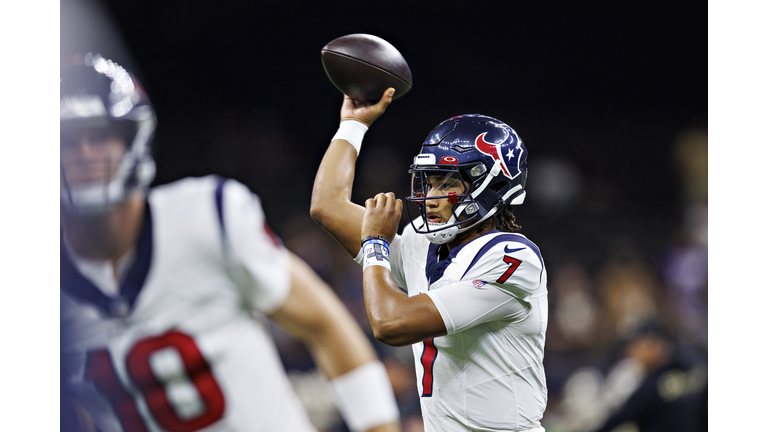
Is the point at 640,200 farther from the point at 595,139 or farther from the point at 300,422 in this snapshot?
the point at 300,422

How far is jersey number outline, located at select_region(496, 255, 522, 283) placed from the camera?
1.62 meters

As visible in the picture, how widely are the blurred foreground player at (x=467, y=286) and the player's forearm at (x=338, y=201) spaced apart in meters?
0.10

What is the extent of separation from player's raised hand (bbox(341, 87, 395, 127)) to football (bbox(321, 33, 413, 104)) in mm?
18

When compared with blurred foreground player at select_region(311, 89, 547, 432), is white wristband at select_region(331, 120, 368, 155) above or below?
above

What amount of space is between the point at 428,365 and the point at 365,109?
91 cm

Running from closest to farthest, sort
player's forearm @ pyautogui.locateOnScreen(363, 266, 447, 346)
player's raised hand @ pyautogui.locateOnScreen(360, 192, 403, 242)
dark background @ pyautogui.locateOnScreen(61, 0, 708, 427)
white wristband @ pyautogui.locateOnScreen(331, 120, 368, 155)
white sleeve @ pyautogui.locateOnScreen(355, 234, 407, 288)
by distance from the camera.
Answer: player's forearm @ pyautogui.locateOnScreen(363, 266, 447, 346), player's raised hand @ pyautogui.locateOnScreen(360, 192, 403, 242), white sleeve @ pyautogui.locateOnScreen(355, 234, 407, 288), white wristband @ pyautogui.locateOnScreen(331, 120, 368, 155), dark background @ pyautogui.locateOnScreen(61, 0, 708, 427)

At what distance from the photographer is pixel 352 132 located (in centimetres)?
214

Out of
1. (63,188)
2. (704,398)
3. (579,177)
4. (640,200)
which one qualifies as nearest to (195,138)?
(63,188)

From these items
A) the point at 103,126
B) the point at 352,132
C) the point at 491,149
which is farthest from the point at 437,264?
the point at 103,126

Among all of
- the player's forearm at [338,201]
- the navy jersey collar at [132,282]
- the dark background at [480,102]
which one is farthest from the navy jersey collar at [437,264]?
the dark background at [480,102]

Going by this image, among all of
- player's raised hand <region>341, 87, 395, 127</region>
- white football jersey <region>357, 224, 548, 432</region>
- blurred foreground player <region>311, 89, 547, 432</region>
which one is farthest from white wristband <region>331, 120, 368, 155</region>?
white football jersey <region>357, 224, 548, 432</region>

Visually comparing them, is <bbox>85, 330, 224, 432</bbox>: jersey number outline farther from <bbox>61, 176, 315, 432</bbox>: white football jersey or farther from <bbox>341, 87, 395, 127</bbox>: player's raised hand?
<bbox>341, 87, 395, 127</bbox>: player's raised hand

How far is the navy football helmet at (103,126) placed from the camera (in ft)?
7.11

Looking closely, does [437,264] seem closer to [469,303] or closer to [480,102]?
[469,303]
